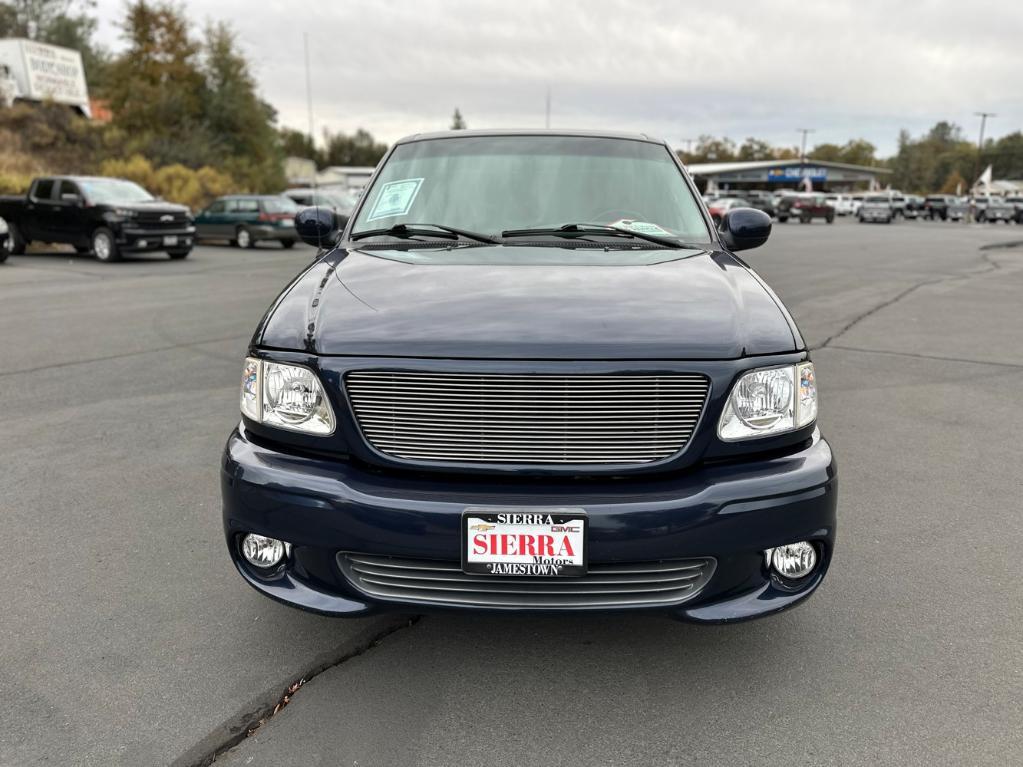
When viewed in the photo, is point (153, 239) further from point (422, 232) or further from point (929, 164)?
point (929, 164)

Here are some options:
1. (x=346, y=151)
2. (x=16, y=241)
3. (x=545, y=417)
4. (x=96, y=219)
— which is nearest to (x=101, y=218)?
(x=96, y=219)

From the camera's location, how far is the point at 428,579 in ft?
8.05

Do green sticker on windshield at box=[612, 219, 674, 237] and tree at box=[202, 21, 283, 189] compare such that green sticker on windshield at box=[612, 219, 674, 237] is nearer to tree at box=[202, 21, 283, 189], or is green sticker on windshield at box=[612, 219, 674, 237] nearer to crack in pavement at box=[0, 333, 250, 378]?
crack in pavement at box=[0, 333, 250, 378]

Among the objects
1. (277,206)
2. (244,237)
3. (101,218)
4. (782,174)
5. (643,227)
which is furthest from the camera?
(782,174)

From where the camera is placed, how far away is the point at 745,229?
3.98m

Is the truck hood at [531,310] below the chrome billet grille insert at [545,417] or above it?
above

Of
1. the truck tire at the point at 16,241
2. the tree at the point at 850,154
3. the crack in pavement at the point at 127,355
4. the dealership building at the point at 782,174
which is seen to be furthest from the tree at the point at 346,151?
the crack in pavement at the point at 127,355

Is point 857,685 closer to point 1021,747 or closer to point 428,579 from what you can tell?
point 1021,747

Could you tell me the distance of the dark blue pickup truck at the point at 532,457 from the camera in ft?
7.77

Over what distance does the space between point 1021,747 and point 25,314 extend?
10996mm

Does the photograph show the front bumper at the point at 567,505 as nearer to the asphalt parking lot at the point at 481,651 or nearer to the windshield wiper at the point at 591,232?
the asphalt parking lot at the point at 481,651

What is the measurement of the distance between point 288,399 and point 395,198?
1632mm

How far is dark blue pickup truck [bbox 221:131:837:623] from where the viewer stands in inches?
93.2

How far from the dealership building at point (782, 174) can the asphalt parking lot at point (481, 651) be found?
320ft
